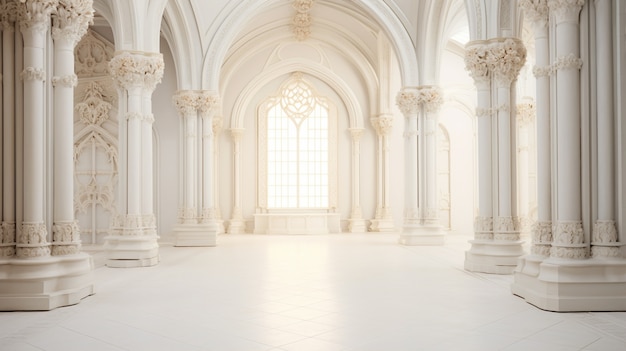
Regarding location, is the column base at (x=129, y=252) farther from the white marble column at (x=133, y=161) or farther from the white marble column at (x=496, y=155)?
the white marble column at (x=496, y=155)

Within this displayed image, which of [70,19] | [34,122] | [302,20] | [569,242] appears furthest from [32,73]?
[302,20]

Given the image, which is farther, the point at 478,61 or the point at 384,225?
the point at 384,225

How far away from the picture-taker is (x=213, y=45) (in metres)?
16.6

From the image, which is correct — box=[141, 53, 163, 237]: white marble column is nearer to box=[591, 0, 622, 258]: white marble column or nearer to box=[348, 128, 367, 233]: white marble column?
box=[591, 0, 622, 258]: white marble column

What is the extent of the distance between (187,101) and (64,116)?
898cm

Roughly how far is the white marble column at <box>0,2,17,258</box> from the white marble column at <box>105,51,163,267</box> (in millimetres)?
4332

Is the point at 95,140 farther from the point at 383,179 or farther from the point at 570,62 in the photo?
the point at 570,62

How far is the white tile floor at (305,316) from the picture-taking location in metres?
5.14

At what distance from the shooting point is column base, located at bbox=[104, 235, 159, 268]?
11.2 metres

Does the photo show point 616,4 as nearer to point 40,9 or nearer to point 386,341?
point 386,341

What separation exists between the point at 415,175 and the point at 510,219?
20.4 ft

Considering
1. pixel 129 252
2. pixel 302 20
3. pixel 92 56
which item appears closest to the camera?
pixel 129 252

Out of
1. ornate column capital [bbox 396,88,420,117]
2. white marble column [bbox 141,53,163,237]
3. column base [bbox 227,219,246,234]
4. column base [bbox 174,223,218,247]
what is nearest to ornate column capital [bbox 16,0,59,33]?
white marble column [bbox 141,53,163,237]

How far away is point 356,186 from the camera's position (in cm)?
2311
